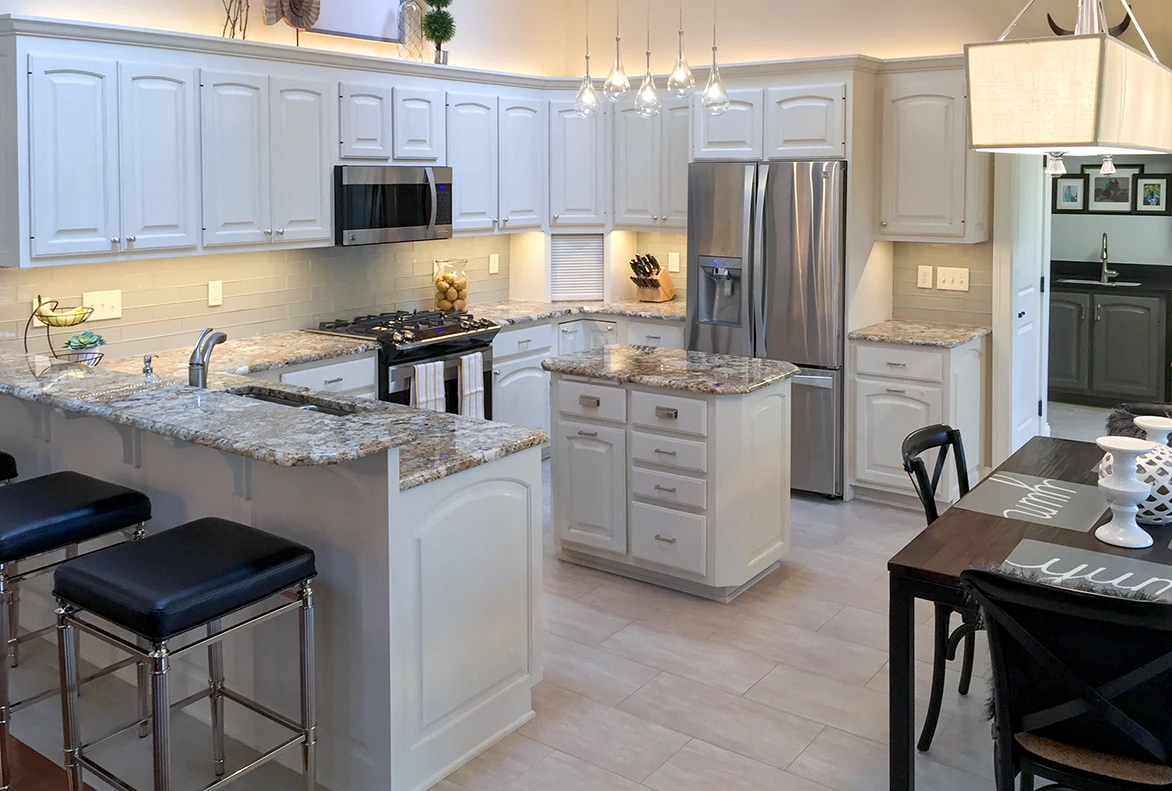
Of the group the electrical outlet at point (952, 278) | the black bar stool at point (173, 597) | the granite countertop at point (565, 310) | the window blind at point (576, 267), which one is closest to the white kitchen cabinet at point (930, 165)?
the electrical outlet at point (952, 278)

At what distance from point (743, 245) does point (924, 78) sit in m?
1.21

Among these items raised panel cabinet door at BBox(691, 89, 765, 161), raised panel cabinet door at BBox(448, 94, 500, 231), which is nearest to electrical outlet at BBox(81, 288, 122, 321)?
raised panel cabinet door at BBox(448, 94, 500, 231)

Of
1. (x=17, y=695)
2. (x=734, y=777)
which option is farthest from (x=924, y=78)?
(x=17, y=695)

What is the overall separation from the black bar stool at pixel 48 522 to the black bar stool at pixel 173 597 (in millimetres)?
327

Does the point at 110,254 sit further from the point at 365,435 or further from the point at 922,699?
the point at 922,699

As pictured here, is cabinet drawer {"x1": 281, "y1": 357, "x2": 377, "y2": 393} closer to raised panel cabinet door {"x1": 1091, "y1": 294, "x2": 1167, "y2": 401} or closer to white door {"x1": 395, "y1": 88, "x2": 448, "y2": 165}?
white door {"x1": 395, "y1": 88, "x2": 448, "y2": 165}

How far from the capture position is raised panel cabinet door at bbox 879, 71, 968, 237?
547 centimetres

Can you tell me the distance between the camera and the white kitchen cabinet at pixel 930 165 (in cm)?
546

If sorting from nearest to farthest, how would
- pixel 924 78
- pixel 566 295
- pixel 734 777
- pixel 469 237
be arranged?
pixel 734 777, pixel 924 78, pixel 469 237, pixel 566 295

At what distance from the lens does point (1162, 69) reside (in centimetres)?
264

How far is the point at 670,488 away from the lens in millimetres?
4352

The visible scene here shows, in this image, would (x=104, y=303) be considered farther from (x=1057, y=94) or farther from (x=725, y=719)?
(x=1057, y=94)

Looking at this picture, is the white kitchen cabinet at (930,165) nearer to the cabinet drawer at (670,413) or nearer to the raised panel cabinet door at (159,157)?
the cabinet drawer at (670,413)

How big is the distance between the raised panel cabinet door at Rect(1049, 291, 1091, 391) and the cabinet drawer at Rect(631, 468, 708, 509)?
488cm
